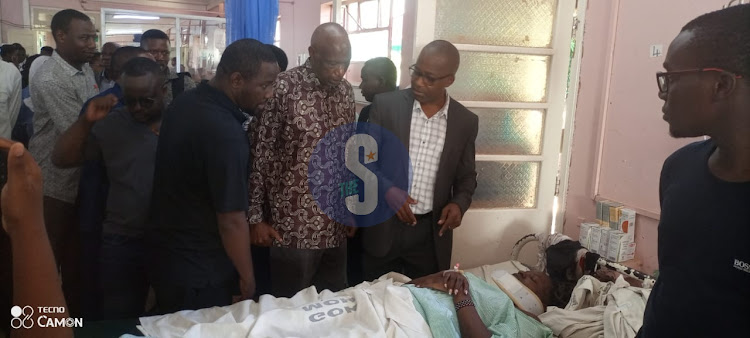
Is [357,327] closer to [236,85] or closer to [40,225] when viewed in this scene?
[236,85]

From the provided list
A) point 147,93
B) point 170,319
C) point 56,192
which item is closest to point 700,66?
point 170,319

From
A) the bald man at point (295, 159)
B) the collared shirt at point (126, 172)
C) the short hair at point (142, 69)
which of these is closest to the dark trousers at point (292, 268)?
the bald man at point (295, 159)

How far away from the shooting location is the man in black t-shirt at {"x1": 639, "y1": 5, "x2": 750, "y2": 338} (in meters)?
1.04

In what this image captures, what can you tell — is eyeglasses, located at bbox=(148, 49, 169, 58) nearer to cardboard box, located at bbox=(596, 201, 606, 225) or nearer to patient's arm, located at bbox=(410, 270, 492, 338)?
patient's arm, located at bbox=(410, 270, 492, 338)

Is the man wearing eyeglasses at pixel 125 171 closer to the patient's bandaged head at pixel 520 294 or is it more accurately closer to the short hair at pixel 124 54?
the short hair at pixel 124 54

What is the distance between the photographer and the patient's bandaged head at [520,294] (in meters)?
2.44

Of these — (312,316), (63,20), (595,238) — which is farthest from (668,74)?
(63,20)

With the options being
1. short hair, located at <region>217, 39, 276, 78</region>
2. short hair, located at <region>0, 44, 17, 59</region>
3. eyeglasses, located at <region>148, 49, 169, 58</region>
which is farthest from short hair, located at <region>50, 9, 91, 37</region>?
short hair, located at <region>0, 44, 17, 59</region>

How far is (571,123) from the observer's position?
3164mm

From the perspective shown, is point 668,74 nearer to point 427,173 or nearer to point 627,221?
point 427,173

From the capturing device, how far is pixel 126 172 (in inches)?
81.3

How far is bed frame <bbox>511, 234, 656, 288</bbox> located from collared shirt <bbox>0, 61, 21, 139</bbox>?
2986 mm

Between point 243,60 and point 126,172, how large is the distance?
2.38 ft

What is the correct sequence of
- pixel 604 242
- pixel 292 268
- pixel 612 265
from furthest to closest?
1. pixel 604 242
2. pixel 612 265
3. pixel 292 268
